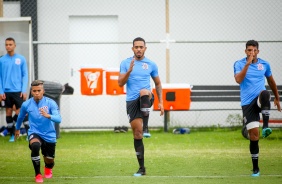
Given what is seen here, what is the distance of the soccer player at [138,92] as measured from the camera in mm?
12125

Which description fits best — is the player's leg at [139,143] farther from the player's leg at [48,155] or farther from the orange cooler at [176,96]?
the orange cooler at [176,96]

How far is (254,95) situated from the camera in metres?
11.9

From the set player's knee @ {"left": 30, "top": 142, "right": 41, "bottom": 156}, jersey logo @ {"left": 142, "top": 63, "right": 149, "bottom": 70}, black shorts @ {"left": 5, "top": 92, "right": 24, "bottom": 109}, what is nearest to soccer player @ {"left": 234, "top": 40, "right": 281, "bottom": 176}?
jersey logo @ {"left": 142, "top": 63, "right": 149, "bottom": 70}

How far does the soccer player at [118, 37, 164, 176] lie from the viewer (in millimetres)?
12125

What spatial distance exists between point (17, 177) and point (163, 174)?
7.51 ft

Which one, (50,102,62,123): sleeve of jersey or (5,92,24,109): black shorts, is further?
(5,92,24,109): black shorts

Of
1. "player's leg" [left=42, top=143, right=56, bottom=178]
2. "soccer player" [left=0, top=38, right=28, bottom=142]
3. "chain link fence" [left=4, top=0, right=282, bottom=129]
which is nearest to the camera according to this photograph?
"player's leg" [left=42, top=143, right=56, bottom=178]

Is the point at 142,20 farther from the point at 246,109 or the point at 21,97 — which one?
the point at 246,109

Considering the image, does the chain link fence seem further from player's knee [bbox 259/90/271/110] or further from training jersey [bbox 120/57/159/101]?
player's knee [bbox 259/90/271/110]

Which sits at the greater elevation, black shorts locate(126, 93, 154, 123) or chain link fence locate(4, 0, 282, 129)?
chain link fence locate(4, 0, 282, 129)

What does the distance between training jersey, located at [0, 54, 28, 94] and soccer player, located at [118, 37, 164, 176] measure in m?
5.93

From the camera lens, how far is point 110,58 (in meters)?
21.4

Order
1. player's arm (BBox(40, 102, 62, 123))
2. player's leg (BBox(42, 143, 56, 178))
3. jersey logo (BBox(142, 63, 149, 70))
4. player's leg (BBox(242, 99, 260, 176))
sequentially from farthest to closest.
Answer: jersey logo (BBox(142, 63, 149, 70)) < player's leg (BBox(42, 143, 56, 178)) < player's leg (BBox(242, 99, 260, 176)) < player's arm (BBox(40, 102, 62, 123))

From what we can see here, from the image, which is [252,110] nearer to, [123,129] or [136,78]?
[136,78]
